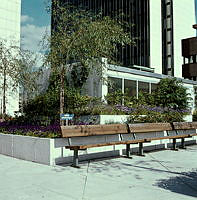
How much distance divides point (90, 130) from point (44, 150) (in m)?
1.34

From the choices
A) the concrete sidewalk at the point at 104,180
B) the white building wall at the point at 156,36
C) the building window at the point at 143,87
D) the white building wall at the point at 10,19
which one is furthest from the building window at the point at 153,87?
the white building wall at the point at 156,36

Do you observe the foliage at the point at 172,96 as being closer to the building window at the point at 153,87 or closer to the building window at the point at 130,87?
the building window at the point at 153,87

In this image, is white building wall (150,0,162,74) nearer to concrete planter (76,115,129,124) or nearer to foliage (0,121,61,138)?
concrete planter (76,115,129,124)

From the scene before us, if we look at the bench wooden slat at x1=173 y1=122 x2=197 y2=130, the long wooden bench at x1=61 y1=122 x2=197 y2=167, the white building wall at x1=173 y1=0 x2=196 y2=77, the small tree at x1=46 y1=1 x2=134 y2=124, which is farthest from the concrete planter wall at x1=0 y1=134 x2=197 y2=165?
the white building wall at x1=173 y1=0 x2=196 y2=77

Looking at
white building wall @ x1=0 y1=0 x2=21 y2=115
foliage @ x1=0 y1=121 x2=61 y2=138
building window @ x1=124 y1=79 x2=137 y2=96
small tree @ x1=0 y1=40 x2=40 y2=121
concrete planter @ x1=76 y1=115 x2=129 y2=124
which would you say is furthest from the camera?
white building wall @ x1=0 y1=0 x2=21 y2=115

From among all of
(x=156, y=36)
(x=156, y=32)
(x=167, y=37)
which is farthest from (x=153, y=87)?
(x=167, y=37)

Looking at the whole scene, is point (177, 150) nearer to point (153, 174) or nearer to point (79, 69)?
point (153, 174)

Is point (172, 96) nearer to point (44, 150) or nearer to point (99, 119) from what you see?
point (99, 119)

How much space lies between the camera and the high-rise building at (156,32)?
43344mm

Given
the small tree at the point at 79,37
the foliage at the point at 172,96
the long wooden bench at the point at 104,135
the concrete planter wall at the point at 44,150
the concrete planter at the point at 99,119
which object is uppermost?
the small tree at the point at 79,37

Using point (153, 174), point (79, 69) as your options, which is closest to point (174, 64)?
point (79, 69)

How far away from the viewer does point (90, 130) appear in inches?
345

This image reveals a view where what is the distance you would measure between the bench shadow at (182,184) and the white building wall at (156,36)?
36424mm

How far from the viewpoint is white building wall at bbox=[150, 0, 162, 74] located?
43.1 metres
